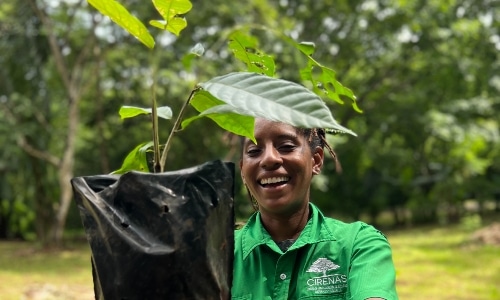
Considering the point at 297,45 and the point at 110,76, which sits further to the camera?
the point at 110,76

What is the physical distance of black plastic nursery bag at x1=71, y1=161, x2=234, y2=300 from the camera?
2.92ft

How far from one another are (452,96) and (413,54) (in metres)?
1.09

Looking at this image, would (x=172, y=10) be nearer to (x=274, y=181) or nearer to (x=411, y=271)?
(x=274, y=181)

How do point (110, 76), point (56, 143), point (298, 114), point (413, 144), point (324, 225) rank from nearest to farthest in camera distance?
point (298, 114)
point (324, 225)
point (110, 76)
point (56, 143)
point (413, 144)

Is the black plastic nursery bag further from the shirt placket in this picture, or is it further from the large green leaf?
the shirt placket

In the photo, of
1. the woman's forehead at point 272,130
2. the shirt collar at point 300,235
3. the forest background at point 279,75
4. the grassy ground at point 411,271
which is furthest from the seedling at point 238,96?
the forest background at point 279,75

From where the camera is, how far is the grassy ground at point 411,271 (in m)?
6.44

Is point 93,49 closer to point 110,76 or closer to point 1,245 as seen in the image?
point 110,76

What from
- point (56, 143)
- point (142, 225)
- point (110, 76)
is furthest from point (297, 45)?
point (56, 143)

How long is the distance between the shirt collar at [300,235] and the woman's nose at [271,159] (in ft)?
0.51

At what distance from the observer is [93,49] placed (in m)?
11.1

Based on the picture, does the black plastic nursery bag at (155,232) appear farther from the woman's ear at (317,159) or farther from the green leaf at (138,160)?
the woman's ear at (317,159)

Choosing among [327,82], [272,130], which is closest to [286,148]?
[272,130]

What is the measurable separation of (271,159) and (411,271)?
6994 millimetres
